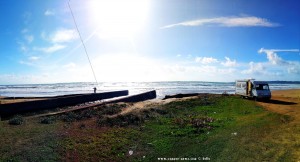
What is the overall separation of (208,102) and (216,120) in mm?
→ 9811

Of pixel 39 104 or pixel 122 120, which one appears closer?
pixel 122 120

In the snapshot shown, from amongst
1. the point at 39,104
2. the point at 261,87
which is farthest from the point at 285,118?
the point at 39,104

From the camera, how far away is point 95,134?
17578 millimetres

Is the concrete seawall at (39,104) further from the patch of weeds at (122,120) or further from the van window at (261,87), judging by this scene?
the van window at (261,87)

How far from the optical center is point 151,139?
1670 centimetres

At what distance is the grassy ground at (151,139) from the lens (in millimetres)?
13578

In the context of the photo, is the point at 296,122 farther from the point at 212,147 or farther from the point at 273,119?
the point at 212,147

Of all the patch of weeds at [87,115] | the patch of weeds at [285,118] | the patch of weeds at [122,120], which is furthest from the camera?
the patch of weeds at [87,115]

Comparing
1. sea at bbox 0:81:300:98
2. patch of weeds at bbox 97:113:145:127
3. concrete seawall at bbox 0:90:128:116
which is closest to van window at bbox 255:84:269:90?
patch of weeds at bbox 97:113:145:127

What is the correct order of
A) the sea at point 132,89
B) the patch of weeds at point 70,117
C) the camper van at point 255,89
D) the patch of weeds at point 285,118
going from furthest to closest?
1. the sea at point 132,89
2. the camper van at point 255,89
3. the patch of weeds at point 70,117
4. the patch of weeds at point 285,118

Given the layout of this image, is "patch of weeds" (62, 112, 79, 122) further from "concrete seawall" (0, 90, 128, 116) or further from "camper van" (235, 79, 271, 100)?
"camper van" (235, 79, 271, 100)

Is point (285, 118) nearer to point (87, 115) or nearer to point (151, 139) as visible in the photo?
point (151, 139)

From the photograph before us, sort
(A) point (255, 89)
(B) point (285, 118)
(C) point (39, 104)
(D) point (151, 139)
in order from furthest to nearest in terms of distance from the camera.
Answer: (A) point (255, 89)
(C) point (39, 104)
(B) point (285, 118)
(D) point (151, 139)

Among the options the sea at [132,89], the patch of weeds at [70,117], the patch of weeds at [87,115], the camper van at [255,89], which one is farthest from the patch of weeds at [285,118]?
the sea at [132,89]
